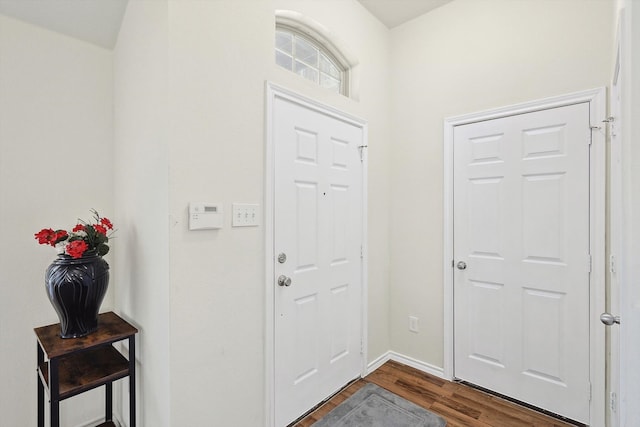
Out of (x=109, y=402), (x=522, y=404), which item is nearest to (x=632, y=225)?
(x=522, y=404)

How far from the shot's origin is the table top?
4.58 feet

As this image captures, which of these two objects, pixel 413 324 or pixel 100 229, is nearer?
pixel 100 229

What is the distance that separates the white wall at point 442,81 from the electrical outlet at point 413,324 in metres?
0.03

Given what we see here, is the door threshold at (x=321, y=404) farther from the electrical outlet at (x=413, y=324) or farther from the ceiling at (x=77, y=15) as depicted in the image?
the ceiling at (x=77, y=15)

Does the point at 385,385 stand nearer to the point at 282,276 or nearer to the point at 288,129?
the point at 282,276

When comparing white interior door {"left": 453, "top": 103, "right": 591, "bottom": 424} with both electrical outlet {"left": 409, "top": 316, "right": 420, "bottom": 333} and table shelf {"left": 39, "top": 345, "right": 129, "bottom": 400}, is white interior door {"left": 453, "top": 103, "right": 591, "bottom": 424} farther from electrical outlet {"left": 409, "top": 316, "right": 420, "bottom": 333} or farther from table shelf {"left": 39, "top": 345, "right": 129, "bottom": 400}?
table shelf {"left": 39, "top": 345, "right": 129, "bottom": 400}

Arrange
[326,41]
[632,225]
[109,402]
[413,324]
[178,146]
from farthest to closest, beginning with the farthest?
[413,324], [326,41], [109,402], [178,146], [632,225]

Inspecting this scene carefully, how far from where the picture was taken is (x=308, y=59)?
7.34ft

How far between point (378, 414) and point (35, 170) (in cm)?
252

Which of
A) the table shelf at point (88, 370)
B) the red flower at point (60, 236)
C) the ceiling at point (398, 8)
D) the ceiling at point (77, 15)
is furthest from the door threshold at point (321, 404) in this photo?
the ceiling at point (398, 8)

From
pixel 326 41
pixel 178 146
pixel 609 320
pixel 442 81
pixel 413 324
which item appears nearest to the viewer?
pixel 609 320

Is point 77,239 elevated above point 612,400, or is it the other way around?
point 77,239

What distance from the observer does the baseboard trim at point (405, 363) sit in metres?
2.54

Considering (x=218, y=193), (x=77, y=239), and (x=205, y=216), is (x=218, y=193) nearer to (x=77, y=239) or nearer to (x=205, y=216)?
(x=205, y=216)
